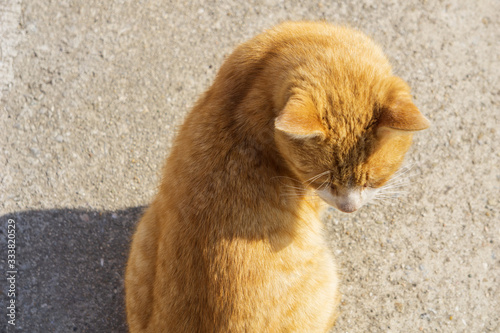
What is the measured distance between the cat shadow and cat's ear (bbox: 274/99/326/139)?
186 centimetres

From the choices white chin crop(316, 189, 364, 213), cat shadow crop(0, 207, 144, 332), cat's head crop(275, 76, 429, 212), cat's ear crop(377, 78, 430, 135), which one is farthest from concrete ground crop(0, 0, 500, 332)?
cat's ear crop(377, 78, 430, 135)

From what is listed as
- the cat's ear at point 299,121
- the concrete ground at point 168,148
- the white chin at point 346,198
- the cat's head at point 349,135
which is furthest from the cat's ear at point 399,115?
the concrete ground at point 168,148

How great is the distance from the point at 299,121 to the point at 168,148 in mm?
1856

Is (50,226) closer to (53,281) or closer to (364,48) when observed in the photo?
(53,281)

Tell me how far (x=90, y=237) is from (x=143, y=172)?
0.62m

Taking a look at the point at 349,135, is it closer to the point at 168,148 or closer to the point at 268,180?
the point at 268,180

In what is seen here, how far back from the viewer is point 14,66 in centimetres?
352

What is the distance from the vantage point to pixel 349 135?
6.71ft

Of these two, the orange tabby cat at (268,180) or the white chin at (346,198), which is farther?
the white chin at (346,198)

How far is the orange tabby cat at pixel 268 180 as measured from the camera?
206 centimetres

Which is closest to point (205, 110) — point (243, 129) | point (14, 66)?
point (243, 129)

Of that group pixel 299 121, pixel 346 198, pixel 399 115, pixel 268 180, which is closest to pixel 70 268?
pixel 268 180

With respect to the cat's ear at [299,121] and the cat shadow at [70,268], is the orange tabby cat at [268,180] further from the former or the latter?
the cat shadow at [70,268]

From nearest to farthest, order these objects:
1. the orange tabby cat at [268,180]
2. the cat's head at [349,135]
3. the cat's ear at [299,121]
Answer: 1. the cat's ear at [299,121]
2. the cat's head at [349,135]
3. the orange tabby cat at [268,180]
